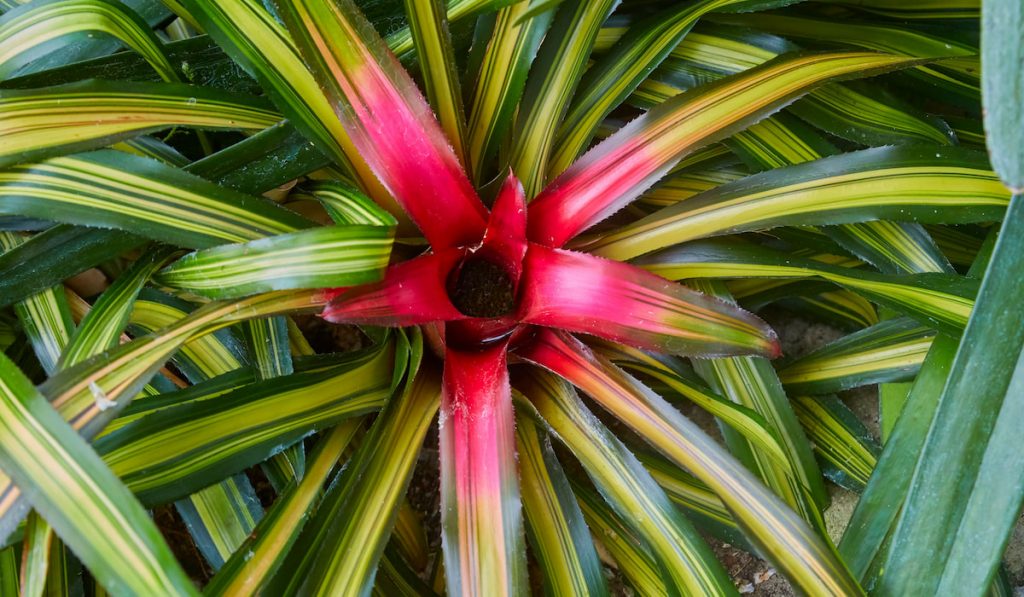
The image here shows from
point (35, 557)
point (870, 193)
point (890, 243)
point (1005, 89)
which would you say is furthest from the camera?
point (890, 243)

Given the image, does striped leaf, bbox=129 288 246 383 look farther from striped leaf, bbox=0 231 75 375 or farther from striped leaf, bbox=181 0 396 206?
striped leaf, bbox=181 0 396 206

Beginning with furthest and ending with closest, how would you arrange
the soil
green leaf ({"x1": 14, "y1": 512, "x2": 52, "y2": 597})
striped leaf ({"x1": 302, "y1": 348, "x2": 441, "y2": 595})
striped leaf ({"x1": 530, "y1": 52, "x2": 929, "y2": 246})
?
the soil
striped leaf ({"x1": 530, "y1": 52, "x2": 929, "y2": 246})
striped leaf ({"x1": 302, "y1": 348, "x2": 441, "y2": 595})
green leaf ({"x1": 14, "y1": 512, "x2": 52, "y2": 597})

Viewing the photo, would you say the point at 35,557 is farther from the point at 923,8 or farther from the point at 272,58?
the point at 923,8

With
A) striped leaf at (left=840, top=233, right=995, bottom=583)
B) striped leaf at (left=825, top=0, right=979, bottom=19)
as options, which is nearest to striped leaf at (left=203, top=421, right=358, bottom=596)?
striped leaf at (left=840, top=233, right=995, bottom=583)

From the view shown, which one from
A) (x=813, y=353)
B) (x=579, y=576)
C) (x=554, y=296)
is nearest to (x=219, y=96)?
(x=554, y=296)

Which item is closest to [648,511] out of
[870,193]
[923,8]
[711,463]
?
[711,463]

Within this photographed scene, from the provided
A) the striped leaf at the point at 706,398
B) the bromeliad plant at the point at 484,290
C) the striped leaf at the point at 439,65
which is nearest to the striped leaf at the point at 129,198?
the bromeliad plant at the point at 484,290

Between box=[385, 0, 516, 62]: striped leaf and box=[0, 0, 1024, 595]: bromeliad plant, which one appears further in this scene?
box=[385, 0, 516, 62]: striped leaf

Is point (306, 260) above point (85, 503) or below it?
above
